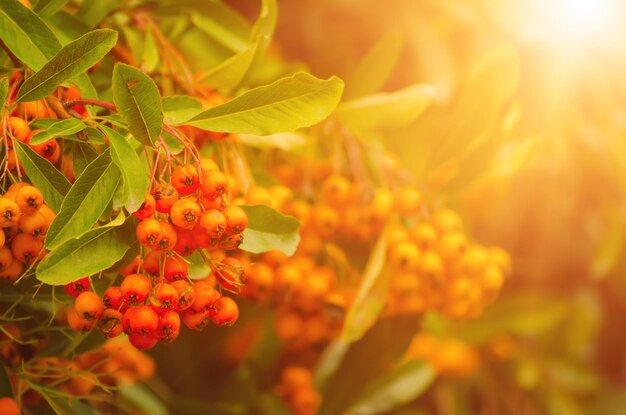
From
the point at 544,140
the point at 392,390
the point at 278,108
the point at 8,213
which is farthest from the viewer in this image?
the point at 544,140

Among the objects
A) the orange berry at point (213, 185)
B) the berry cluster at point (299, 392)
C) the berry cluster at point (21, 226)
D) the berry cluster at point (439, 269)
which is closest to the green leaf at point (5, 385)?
the berry cluster at point (21, 226)

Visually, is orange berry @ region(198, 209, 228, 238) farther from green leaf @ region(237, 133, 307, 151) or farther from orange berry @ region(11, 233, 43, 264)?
green leaf @ region(237, 133, 307, 151)

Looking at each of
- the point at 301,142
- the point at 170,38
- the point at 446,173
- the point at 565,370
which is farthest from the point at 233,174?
the point at 565,370

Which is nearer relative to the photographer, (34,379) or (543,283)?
(34,379)

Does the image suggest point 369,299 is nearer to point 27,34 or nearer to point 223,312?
point 223,312

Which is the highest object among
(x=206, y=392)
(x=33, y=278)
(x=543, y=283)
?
(x=33, y=278)

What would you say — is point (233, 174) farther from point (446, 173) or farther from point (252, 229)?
point (446, 173)

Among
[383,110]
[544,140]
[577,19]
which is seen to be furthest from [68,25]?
[577,19]
